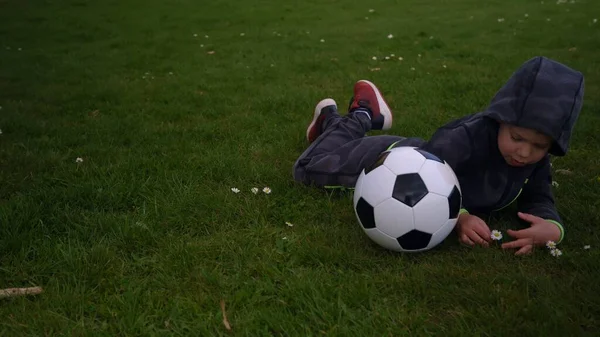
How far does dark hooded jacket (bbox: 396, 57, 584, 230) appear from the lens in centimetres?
317

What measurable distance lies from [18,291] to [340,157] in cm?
264

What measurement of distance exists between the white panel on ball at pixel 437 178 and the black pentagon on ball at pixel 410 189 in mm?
43

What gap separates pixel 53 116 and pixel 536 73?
585 centimetres

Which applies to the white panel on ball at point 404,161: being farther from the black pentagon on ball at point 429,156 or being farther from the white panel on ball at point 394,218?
the white panel on ball at point 394,218

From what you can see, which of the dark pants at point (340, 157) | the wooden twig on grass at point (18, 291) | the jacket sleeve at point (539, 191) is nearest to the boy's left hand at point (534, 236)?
the jacket sleeve at point (539, 191)

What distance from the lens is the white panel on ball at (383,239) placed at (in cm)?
336

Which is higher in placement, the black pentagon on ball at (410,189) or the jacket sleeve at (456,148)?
the jacket sleeve at (456,148)

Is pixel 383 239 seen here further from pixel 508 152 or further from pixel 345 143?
pixel 345 143

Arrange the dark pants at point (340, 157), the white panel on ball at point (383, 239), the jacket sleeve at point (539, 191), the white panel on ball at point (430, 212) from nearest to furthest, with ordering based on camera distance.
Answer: the white panel on ball at point (430, 212) → the white panel on ball at point (383, 239) → the jacket sleeve at point (539, 191) → the dark pants at point (340, 157)

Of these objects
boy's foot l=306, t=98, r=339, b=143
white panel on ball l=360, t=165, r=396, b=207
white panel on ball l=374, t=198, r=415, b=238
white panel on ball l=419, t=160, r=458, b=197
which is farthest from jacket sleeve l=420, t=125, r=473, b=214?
boy's foot l=306, t=98, r=339, b=143

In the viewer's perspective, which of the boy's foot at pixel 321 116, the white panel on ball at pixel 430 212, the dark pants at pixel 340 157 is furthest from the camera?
the boy's foot at pixel 321 116

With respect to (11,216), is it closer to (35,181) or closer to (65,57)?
(35,181)

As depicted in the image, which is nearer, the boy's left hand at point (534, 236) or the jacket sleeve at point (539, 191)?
the boy's left hand at point (534, 236)

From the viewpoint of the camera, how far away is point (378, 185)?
11.1 ft
